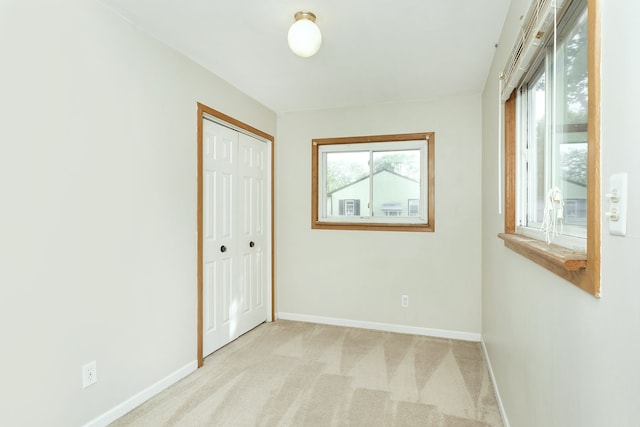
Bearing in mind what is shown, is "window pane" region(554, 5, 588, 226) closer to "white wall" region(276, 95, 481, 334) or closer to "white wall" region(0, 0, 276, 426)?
"white wall" region(276, 95, 481, 334)

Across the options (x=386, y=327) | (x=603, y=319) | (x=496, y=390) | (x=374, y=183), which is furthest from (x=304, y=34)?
(x=386, y=327)

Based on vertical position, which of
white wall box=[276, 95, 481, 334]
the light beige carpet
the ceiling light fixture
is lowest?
the light beige carpet

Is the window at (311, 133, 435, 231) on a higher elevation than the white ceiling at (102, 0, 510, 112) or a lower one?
lower

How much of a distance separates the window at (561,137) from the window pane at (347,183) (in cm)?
191

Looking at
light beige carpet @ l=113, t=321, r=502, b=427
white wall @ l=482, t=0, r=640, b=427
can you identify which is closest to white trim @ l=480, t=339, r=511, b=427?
light beige carpet @ l=113, t=321, r=502, b=427

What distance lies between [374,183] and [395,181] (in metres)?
0.22

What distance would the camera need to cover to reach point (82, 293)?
5.87 ft

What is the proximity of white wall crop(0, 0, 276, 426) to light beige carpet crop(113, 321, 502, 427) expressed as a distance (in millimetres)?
284

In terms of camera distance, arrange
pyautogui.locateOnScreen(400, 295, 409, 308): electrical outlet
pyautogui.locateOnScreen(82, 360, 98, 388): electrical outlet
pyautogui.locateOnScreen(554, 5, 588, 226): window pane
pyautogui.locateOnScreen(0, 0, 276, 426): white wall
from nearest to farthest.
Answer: pyautogui.locateOnScreen(554, 5, 588, 226): window pane < pyautogui.locateOnScreen(0, 0, 276, 426): white wall < pyautogui.locateOnScreen(82, 360, 98, 388): electrical outlet < pyautogui.locateOnScreen(400, 295, 409, 308): electrical outlet

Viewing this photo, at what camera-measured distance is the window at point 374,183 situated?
346 centimetres

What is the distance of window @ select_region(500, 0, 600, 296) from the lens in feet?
2.71

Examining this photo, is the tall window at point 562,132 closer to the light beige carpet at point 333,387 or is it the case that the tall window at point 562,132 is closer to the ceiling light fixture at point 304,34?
the ceiling light fixture at point 304,34

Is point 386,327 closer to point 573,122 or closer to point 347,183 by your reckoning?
point 347,183

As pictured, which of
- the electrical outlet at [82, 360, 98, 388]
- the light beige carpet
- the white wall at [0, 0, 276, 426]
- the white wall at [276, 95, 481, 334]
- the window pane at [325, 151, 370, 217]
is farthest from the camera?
the window pane at [325, 151, 370, 217]
